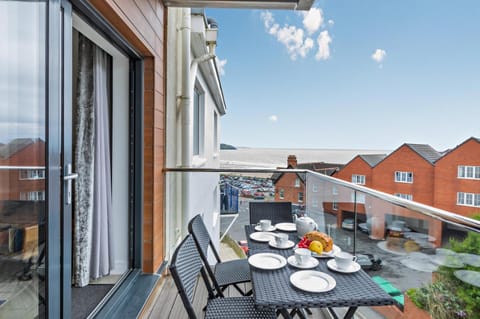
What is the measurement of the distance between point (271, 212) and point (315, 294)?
1.66 metres

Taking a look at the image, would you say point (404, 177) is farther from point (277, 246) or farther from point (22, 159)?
point (22, 159)

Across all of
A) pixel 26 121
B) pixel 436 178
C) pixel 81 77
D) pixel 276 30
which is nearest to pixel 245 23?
pixel 276 30

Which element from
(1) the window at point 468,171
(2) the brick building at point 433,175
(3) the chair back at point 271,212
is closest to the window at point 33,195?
(3) the chair back at point 271,212

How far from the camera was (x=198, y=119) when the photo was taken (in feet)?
20.1

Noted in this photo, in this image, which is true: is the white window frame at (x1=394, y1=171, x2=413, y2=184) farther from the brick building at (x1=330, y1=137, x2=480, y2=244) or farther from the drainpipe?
the drainpipe

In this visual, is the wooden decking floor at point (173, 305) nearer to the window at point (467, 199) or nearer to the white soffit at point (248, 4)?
the white soffit at point (248, 4)

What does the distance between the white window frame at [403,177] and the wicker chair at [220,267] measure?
34.9 ft

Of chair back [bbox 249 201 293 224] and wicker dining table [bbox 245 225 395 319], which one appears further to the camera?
chair back [bbox 249 201 293 224]

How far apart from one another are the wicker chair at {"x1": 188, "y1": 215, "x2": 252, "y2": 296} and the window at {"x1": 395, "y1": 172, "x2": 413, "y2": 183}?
10.6 m

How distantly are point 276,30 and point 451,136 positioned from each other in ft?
39.4

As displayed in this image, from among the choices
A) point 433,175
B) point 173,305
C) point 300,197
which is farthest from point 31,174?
point 433,175

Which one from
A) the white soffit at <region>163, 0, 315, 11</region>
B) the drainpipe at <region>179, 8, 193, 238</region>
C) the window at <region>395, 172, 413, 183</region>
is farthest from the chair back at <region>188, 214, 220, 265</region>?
the window at <region>395, 172, 413, 183</region>

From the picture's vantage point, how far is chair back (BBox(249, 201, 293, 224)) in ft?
9.72

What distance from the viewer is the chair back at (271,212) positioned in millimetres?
2963
